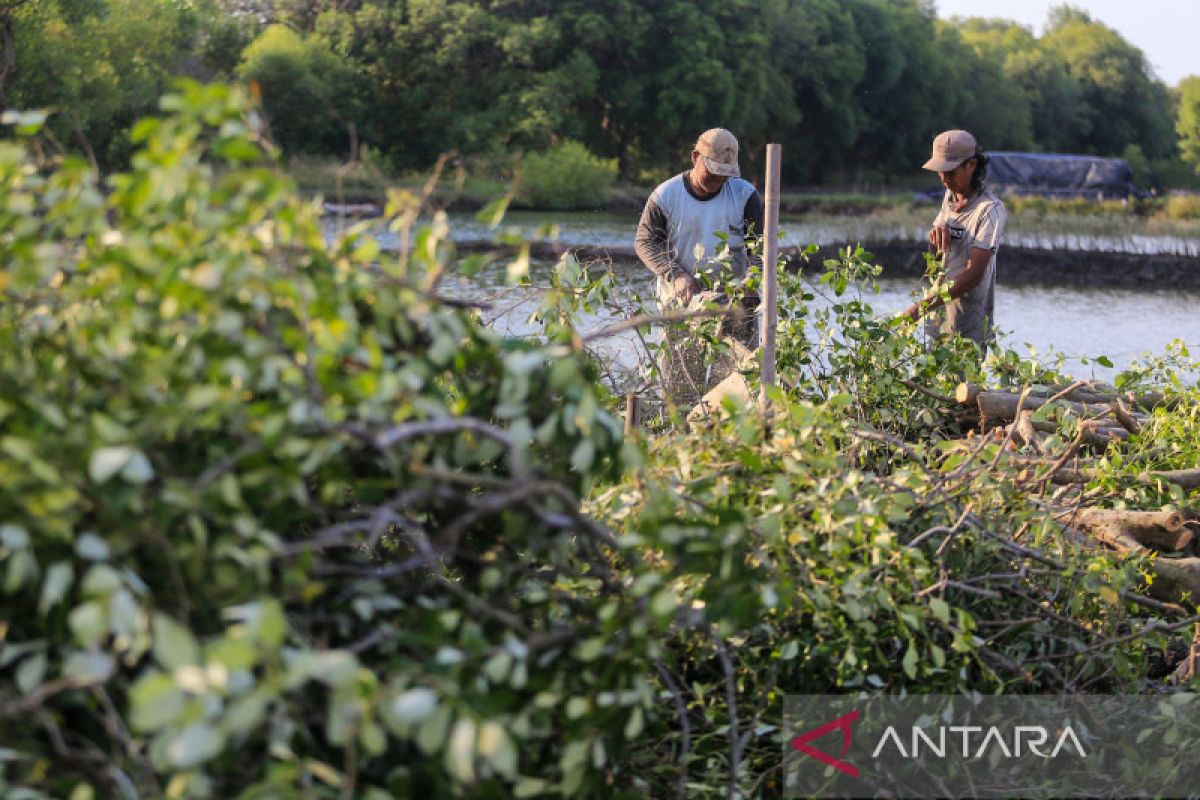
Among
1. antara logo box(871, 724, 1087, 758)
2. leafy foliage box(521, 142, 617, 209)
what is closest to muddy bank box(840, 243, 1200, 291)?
leafy foliage box(521, 142, 617, 209)

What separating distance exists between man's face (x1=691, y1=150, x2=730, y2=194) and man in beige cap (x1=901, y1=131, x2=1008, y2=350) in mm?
1025

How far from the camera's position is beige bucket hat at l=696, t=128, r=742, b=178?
21.1ft

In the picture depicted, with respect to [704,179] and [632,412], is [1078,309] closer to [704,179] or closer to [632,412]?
[704,179]

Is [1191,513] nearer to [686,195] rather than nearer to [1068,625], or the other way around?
[1068,625]

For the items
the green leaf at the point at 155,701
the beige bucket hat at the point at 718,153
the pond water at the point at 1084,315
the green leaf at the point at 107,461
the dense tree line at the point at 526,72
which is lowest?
the pond water at the point at 1084,315

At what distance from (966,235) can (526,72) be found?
60171 millimetres

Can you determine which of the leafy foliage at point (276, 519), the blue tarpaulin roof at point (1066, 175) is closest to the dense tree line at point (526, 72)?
the blue tarpaulin roof at point (1066, 175)

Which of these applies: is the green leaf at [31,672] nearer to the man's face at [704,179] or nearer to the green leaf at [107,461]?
the green leaf at [107,461]

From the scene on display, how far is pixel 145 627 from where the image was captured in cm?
177

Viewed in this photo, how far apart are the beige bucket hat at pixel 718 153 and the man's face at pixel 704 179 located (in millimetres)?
36

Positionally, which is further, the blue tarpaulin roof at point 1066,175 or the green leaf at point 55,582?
the blue tarpaulin roof at point 1066,175

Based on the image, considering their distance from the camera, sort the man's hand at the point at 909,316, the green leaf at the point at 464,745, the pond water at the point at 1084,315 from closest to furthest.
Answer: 1. the green leaf at the point at 464,745
2. the man's hand at the point at 909,316
3. the pond water at the point at 1084,315

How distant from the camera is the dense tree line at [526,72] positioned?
45312 mm

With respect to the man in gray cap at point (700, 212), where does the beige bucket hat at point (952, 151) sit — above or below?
above
